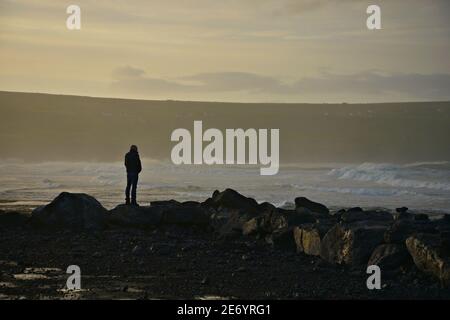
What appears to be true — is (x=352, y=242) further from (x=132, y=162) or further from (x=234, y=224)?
(x=132, y=162)

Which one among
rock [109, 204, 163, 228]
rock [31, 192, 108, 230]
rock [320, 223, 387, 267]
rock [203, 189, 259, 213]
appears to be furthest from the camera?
rock [203, 189, 259, 213]

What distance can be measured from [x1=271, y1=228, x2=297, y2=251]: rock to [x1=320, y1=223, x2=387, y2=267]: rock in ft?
4.97

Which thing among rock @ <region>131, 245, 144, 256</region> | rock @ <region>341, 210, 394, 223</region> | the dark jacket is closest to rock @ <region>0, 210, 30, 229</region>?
the dark jacket

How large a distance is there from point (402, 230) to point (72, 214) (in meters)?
7.69

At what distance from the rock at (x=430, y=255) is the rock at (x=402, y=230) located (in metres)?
0.38

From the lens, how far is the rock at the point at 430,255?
1230cm

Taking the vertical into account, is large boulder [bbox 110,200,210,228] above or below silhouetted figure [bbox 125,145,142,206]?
below

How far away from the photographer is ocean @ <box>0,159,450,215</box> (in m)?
29.3

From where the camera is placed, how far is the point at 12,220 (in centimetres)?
1914

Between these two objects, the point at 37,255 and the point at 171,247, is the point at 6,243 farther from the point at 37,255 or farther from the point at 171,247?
the point at 171,247

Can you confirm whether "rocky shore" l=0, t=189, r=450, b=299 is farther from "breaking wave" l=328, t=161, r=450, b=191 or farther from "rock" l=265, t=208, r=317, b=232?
"breaking wave" l=328, t=161, r=450, b=191

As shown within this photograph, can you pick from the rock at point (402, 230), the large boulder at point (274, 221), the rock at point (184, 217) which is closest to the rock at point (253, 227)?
the large boulder at point (274, 221)

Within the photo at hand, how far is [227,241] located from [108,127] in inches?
2545

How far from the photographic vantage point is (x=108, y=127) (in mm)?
80875
